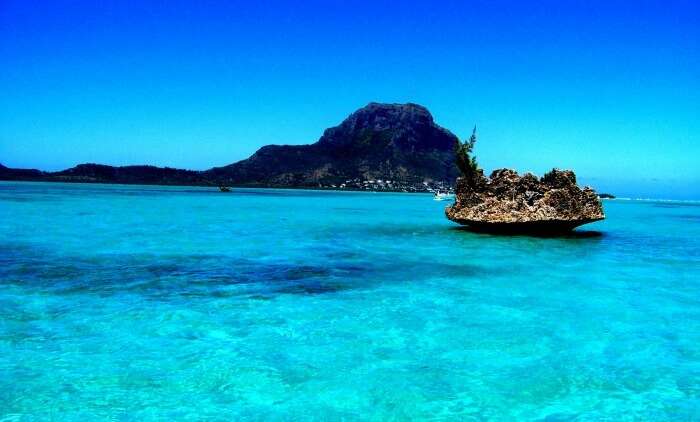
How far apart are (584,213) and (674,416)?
65.1ft

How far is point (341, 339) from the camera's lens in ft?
25.0

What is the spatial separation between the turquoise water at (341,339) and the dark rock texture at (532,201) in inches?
305

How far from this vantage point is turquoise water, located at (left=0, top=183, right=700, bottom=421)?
5398 millimetres

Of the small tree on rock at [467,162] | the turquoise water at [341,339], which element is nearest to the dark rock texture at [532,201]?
the small tree on rock at [467,162]

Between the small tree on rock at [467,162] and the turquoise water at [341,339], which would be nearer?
the turquoise water at [341,339]

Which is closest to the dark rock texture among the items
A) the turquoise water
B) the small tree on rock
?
the small tree on rock

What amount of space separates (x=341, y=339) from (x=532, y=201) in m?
18.1

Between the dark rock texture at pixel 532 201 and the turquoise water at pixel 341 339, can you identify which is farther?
the dark rock texture at pixel 532 201

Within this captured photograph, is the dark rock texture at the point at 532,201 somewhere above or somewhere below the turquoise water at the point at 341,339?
above

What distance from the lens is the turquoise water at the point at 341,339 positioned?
540cm

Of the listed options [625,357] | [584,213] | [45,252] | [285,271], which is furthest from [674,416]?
[584,213]

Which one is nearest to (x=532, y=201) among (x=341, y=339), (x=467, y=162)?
(x=467, y=162)

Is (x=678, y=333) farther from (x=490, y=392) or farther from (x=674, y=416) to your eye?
(x=490, y=392)

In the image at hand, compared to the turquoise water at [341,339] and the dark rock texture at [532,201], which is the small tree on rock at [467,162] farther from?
the turquoise water at [341,339]
